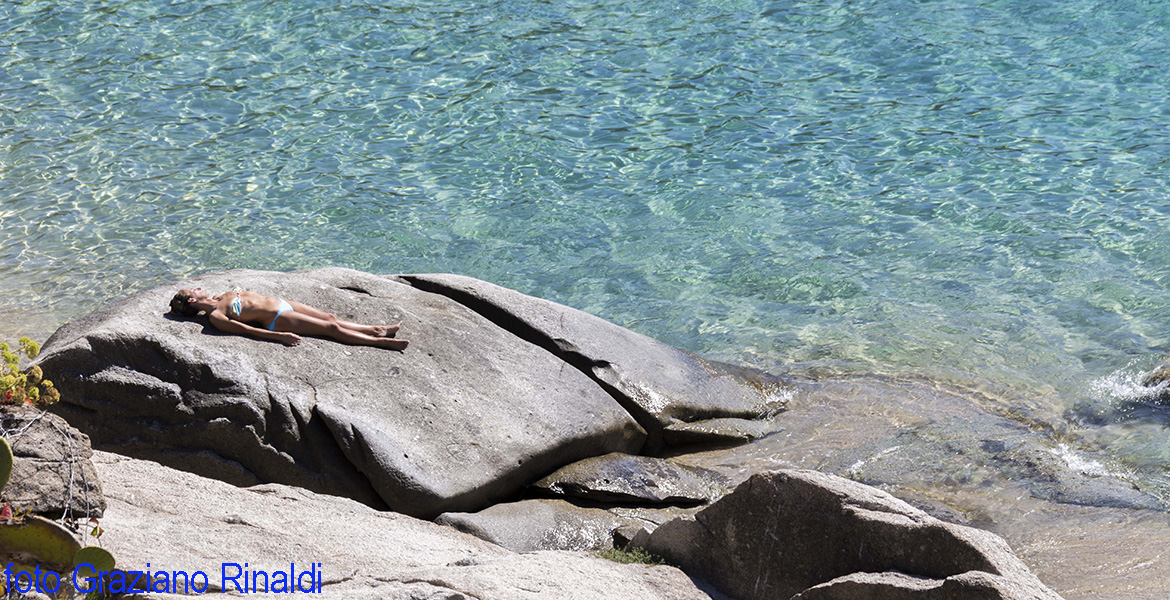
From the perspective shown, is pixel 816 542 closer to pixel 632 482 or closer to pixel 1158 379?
pixel 632 482

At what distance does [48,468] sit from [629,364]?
207 inches

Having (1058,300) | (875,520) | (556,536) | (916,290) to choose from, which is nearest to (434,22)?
(916,290)

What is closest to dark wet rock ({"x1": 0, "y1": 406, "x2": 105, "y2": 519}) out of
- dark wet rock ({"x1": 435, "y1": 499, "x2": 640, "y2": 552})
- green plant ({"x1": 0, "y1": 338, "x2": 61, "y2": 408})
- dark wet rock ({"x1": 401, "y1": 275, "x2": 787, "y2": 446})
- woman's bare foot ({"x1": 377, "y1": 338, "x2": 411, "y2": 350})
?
green plant ({"x1": 0, "y1": 338, "x2": 61, "y2": 408})

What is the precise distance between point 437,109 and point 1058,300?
8659mm

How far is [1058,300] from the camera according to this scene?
1024 centimetres

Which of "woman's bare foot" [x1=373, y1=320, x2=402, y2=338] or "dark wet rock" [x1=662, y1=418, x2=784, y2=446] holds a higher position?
"woman's bare foot" [x1=373, y1=320, x2=402, y2=338]

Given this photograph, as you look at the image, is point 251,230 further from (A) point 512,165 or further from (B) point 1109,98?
(B) point 1109,98

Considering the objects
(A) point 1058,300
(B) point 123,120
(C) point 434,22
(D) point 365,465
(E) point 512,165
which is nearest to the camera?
(D) point 365,465

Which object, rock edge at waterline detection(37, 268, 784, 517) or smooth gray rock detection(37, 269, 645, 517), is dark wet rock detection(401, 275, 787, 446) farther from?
smooth gray rock detection(37, 269, 645, 517)

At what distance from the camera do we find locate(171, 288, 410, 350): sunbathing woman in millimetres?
7254

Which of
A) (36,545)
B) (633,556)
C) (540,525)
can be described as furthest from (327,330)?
(36,545)

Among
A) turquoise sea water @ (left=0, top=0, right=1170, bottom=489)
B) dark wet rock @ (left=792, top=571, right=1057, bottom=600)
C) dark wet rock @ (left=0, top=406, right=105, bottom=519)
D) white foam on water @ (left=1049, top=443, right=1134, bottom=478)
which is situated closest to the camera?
dark wet rock @ (left=0, top=406, right=105, bottom=519)

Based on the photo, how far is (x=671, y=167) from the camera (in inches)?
524

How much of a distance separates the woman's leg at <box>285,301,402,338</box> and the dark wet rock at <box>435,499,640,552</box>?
165 centimetres
